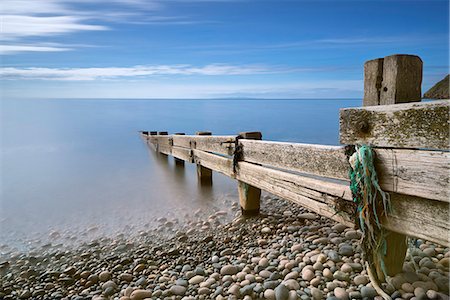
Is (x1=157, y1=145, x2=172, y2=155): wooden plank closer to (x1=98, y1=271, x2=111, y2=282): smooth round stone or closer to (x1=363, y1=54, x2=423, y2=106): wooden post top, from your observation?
(x1=98, y1=271, x2=111, y2=282): smooth round stone

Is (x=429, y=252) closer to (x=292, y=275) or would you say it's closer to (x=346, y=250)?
(x=346, y=250)

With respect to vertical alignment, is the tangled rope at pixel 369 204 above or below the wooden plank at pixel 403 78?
below

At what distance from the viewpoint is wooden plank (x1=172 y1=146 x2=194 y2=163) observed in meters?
7.34

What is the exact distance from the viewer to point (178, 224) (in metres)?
5.35

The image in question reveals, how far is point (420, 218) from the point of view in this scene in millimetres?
2377

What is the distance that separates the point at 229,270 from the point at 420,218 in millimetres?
1896

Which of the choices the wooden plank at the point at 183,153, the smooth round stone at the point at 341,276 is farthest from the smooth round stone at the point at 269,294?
the wooden plank at the point at 183,153

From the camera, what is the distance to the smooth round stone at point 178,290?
10.5 ft

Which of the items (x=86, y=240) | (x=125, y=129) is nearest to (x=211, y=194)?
(x=86, y=240)

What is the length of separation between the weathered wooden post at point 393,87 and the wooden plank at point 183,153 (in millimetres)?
4922

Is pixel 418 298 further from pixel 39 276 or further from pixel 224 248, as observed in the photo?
pixel 39 276

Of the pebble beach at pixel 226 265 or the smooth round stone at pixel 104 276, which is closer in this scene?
the pebble beach at pixel 226 265

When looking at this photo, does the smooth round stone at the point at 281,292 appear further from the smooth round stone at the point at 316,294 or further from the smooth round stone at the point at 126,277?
the smooth round stone at the point at 126,277

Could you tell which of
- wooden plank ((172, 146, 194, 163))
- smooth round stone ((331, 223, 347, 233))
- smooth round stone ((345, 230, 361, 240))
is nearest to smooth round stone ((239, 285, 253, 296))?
smooth round stone ((345, 230, 361, 240))
